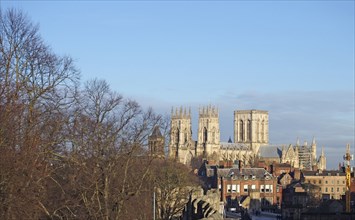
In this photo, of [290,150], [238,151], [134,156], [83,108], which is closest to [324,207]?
[134,156]

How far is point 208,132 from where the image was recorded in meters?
176

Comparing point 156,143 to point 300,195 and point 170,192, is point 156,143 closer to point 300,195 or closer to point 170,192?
point 170,192

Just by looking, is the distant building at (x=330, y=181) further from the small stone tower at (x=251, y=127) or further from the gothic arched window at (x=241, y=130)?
the gothic arched window at (x=241, y=130)

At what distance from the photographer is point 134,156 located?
3503 centimetres

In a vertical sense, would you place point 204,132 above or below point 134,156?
above

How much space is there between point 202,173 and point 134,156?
199 ft

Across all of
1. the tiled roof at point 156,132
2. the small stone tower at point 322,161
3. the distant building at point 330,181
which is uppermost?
the small stone tower at point 322,161

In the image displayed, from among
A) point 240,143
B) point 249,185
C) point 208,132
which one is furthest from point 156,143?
point 240,143

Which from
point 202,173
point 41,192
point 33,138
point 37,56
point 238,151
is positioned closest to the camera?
point 33,138

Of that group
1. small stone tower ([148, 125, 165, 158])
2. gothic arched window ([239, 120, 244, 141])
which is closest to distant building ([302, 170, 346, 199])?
small stone tower ([148, 125, 165, 158])

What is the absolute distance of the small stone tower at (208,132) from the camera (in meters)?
170

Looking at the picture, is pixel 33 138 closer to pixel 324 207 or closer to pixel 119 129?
pixel 119 129

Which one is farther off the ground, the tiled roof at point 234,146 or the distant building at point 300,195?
the tiled roof at point 234,146

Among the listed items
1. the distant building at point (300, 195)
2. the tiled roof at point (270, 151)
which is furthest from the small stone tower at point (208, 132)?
the distant building at point (300, 195)
